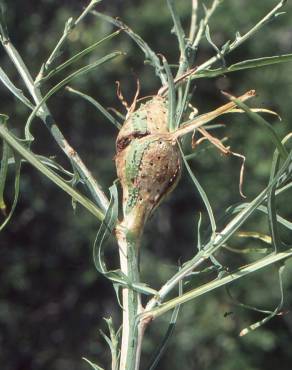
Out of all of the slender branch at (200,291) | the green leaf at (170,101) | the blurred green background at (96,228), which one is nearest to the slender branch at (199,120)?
the green leaf at (170,101)

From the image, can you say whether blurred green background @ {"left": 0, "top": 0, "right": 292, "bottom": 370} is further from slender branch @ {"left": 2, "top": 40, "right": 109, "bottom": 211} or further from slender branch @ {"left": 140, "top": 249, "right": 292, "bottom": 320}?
slender branch @ {"left": 140, "top": 249, "right": 292, "bottom": 320}

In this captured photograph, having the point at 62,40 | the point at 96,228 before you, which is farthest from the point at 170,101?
the point at 96,228

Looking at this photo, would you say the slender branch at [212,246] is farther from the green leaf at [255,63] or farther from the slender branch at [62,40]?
the slender branch at [62,40]

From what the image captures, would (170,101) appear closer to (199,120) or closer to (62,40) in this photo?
(199,120)

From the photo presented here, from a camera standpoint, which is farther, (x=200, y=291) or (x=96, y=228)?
(x=96, y=228)

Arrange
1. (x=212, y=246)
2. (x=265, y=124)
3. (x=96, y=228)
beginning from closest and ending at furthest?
1. (x=265, y=124)
2. (x=212, y=246)
3. (x=96, y=228)

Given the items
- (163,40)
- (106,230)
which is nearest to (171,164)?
(106,230)
